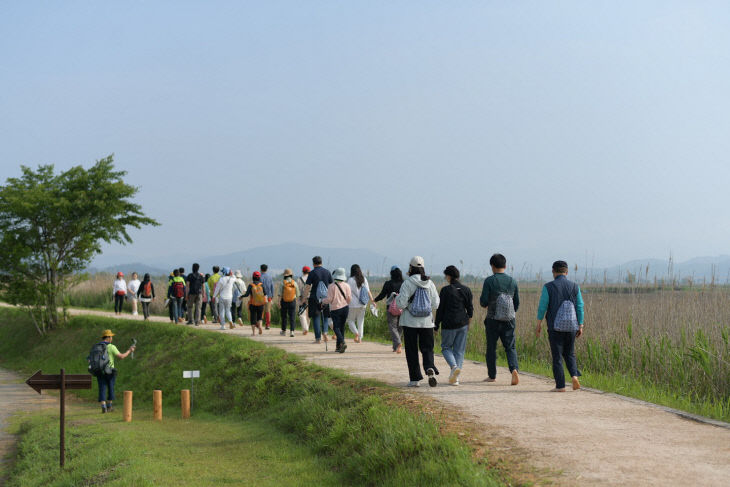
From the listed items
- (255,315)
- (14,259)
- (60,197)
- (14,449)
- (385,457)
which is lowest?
(14,449)

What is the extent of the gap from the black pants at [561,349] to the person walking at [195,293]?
48.5ft

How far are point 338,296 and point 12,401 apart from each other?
12135 mm

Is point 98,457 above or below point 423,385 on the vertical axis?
below

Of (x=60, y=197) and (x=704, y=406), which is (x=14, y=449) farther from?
(x=60, y=197)

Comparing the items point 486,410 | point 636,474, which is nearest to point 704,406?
point 486,410

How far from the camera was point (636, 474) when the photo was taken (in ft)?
22.3

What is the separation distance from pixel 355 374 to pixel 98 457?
4671 millimetres

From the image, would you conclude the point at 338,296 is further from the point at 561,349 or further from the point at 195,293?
the point at 195,293

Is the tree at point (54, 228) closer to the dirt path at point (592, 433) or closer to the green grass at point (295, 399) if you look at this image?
the green grass at point (295, 399)

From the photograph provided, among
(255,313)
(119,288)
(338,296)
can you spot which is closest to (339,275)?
(338,296)

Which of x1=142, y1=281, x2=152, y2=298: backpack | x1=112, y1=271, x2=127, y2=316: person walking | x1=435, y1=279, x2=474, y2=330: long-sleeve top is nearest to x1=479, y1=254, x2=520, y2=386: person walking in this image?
x1=435, y1=279, x2=474, y2=330: long-sleeve top

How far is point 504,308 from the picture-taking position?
1162 centimetres

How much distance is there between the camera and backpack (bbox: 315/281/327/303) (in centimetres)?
1819

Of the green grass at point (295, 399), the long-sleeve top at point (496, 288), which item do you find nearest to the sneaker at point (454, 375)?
the long-sleeve top at point (496, 288)
